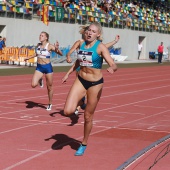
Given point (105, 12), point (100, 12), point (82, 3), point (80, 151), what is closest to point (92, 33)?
point (80, 151)

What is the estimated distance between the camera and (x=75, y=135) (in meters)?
11.4

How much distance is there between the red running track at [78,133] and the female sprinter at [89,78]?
0.61 m

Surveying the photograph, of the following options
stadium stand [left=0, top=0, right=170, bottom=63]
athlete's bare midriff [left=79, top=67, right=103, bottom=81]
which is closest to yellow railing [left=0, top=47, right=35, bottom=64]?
stadium stand [left=0, top=0, right=170, bottom=63]

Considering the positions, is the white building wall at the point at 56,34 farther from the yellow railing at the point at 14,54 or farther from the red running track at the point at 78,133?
the red running track at the point at 78,133

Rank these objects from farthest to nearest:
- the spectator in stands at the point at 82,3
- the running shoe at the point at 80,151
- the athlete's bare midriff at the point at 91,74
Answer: the spectator in stands at the point at 82,3 < the athlete's bare midriff at the point at 91,74 < the running shoe at the point at 80,151

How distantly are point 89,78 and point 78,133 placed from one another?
7.76 feet

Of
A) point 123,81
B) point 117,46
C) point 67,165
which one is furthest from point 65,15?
point 67,165

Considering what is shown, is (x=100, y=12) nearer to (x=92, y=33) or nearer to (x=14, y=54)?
(x=14, y=54)

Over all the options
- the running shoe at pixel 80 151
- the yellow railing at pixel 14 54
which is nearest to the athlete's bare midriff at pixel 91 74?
the running shoe at pixel 80 151

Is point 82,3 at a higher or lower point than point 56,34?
higher

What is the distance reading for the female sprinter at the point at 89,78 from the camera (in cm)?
934

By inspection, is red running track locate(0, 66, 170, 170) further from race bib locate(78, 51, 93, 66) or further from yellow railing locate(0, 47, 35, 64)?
yellow railing locate(0, 47, 35, 64)

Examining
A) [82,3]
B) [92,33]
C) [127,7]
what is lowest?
[92,33]

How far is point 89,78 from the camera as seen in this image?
9516 millimetres
